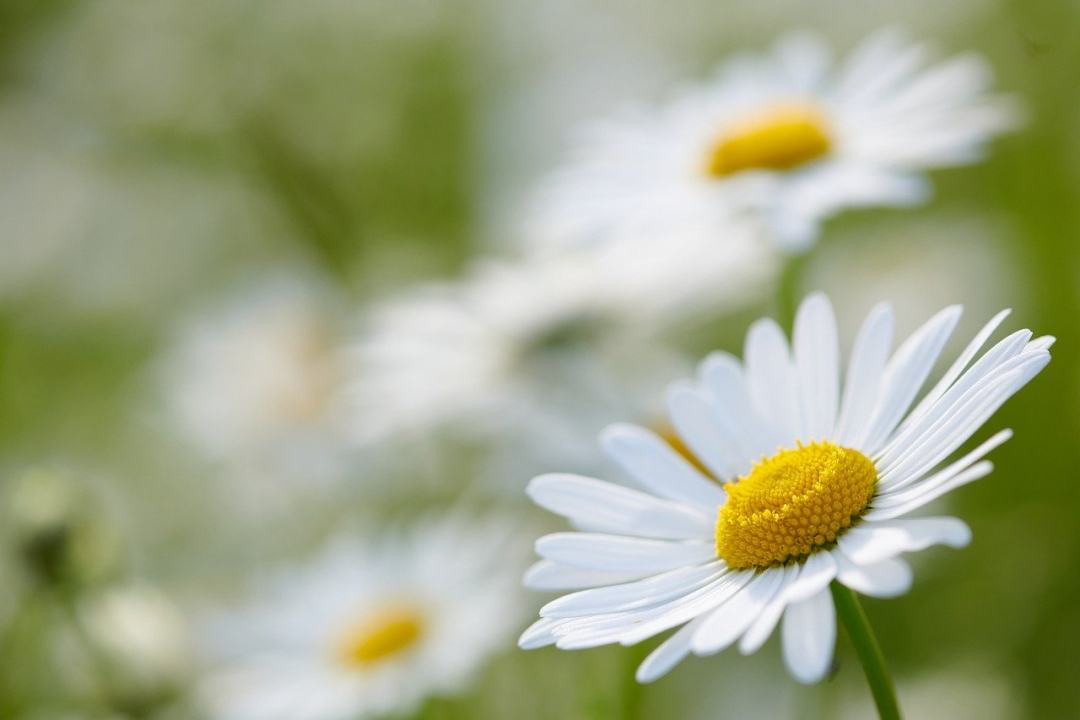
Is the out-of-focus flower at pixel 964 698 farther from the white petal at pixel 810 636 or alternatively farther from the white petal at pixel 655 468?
the white petal at pixel 810 636

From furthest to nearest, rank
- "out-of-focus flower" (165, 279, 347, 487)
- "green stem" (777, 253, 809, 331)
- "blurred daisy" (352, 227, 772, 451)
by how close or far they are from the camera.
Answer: "out-of-focus flower" (165, 279, 347, 487), "blurred daisy" (352, 227, 772, 451), "green stem" (777, 253, 809, 331)

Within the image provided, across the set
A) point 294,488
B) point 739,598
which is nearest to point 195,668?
point 294,488

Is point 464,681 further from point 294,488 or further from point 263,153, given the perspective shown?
point 263,153

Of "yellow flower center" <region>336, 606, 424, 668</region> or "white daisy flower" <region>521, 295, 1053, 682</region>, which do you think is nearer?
"white daisy flower" <region>521, 295, 1053, 682</region>

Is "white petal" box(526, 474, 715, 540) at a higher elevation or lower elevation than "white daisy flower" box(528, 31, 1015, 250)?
lower

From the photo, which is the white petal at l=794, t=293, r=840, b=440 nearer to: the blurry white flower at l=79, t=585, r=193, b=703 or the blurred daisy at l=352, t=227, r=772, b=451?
the blurred daisy at l=352, t=227, r=772, b=451

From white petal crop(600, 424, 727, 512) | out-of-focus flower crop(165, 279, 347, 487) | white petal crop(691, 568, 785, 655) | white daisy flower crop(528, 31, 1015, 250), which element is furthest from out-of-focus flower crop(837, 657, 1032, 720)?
out-of-focus flower crop(165, 279, 347, 487)

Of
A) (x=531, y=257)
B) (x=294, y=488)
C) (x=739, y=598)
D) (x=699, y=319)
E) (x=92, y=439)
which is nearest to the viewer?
(x=739, y=598)
